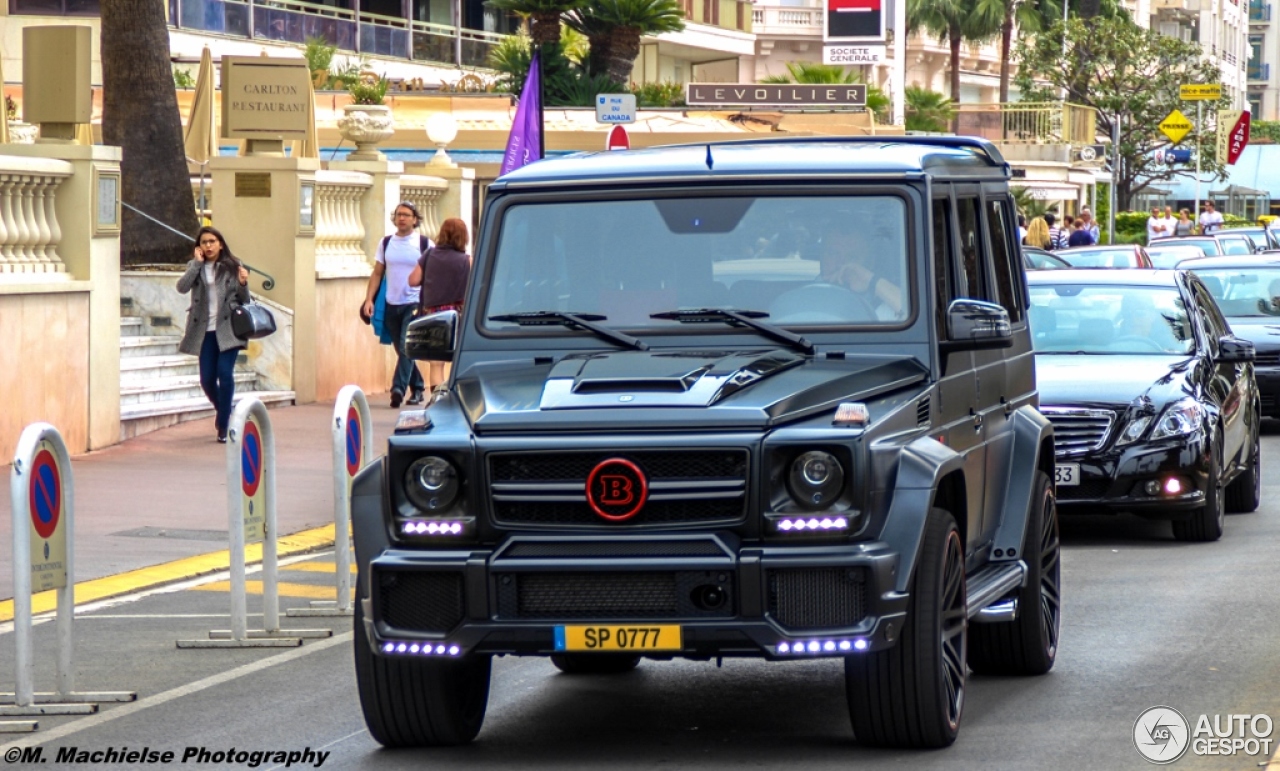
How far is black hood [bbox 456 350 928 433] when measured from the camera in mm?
6457

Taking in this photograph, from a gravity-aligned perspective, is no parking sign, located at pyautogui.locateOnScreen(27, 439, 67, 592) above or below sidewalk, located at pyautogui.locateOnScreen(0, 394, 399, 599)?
above

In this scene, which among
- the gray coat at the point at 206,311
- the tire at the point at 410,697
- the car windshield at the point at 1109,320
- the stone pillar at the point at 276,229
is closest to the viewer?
the tire at the point at 410,697

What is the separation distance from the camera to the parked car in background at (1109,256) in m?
25.2

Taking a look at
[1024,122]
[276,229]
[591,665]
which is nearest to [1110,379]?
[591,665]

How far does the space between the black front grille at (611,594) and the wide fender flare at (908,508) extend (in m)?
0.50

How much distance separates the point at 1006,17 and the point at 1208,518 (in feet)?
206

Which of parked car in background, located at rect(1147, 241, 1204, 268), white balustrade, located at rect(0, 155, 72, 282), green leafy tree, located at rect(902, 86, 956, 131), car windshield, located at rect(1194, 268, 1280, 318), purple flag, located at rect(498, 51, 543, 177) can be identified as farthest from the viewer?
green leafy tree, located at rect(902, 86, 956, 131)

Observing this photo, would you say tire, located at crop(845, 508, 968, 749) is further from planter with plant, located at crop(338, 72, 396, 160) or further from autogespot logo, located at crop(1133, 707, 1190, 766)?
planter with plant, located at crop(338, 72, 396, 160)

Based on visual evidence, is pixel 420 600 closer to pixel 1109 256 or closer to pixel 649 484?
pixel 649 484

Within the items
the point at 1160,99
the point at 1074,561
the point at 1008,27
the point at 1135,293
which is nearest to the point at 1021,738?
the point at 1074,561

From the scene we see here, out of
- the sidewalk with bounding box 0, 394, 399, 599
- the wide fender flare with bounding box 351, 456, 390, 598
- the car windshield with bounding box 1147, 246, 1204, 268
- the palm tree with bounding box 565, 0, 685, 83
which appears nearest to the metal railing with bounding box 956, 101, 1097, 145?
the palm tree with bounding box 565, 0, 685, 83

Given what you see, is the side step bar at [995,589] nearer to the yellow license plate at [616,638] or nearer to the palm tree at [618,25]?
the yellow license plate at [616,638]

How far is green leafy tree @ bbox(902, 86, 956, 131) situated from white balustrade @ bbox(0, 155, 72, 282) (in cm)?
3651

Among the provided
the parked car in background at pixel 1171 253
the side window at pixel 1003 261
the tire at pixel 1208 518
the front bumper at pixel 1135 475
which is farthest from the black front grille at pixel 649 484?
the parked car in background at pixel 1171 253
